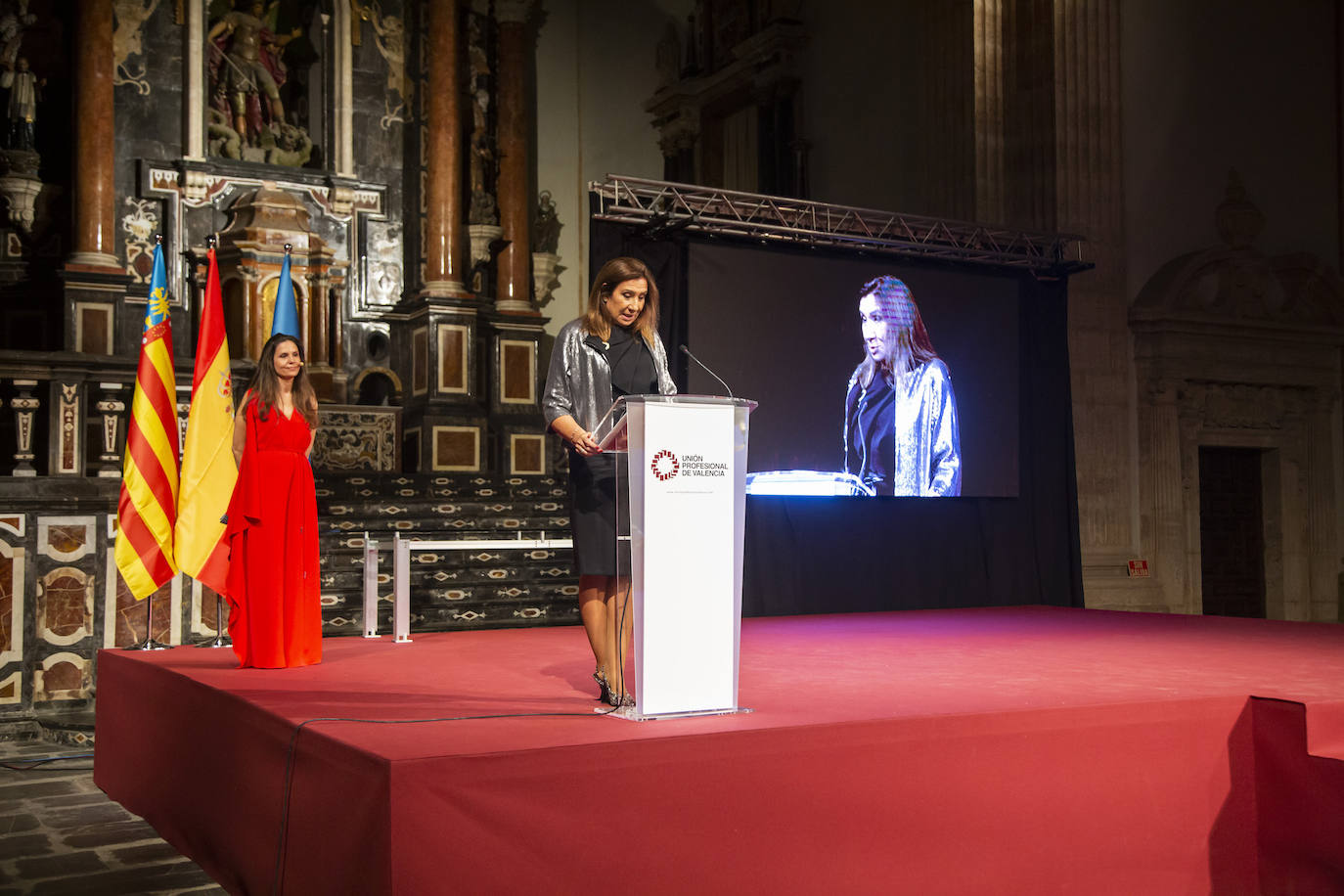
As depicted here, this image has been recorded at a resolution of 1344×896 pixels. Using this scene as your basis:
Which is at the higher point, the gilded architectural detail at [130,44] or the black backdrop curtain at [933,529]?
the gilded architectural detail at [130,44]

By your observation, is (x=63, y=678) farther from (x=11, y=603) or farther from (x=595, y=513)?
(x=595, y=513)

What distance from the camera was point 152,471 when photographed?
5.75m

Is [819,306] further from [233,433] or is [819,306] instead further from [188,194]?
[188,194]

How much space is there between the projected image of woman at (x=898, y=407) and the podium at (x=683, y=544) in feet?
20.3

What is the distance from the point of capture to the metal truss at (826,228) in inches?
341

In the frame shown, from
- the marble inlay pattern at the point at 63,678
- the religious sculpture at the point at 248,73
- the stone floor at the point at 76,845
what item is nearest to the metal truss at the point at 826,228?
the marble inlay pattern at the point at 63,678

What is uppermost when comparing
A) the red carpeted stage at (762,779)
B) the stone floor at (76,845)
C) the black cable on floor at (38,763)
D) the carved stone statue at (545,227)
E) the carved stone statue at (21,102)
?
the carved stone statue at (21,102)

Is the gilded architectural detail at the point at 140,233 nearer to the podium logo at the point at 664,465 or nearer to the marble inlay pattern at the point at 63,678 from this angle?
the marble inlay pattern at the point at 63,678

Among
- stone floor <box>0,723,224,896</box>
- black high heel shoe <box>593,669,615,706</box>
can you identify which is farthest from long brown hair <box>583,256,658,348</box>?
stone floor <box>0,723,224,896</box>

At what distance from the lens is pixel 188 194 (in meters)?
12.7

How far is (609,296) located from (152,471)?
2.98 m

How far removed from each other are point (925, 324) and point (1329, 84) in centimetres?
606

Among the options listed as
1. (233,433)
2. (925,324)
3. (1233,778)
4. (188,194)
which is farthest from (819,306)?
(188,194)

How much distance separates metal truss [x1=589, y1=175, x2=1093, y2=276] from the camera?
866 cm
